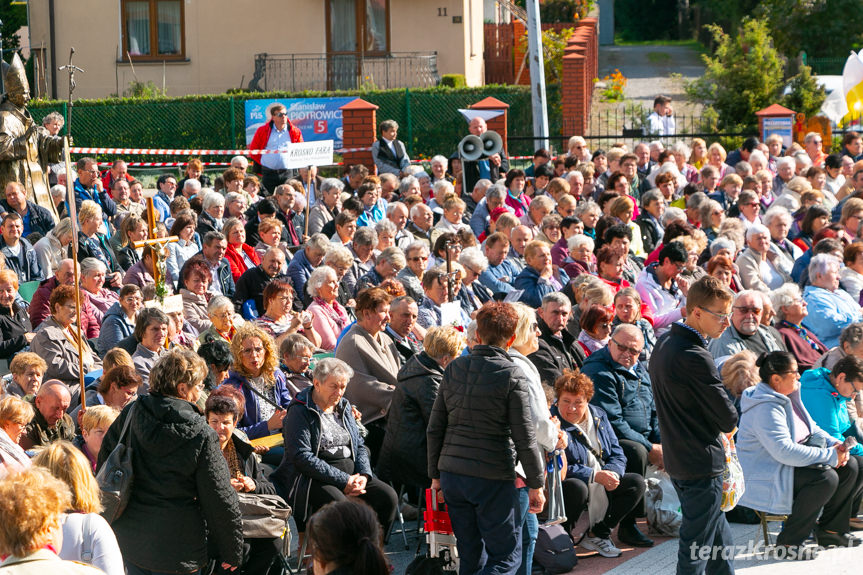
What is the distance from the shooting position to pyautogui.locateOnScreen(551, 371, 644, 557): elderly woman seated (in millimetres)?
7605

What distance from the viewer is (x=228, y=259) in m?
11.4

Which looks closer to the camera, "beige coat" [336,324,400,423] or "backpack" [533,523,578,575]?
"backpack" [533,523,578,575]

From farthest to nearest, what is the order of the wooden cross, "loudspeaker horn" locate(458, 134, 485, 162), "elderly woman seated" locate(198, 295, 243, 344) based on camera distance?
"loudspeaker horn" locate(458, 134, 485, 162) → the wooden cross → "elderly woman seated" locate(198, 295, 243, 344)

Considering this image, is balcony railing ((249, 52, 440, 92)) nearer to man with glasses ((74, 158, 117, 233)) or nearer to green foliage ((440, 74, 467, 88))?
green foliage ((440, 74, 467, 88))

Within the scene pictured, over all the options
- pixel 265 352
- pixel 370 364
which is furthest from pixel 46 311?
pixel 370 364

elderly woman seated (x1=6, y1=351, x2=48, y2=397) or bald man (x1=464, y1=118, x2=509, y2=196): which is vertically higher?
bald man (x1=464, y1=118, x2=509, y2=196)

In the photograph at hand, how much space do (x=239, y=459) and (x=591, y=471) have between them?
2266mm

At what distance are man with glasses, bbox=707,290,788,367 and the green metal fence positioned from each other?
1595 centimetres

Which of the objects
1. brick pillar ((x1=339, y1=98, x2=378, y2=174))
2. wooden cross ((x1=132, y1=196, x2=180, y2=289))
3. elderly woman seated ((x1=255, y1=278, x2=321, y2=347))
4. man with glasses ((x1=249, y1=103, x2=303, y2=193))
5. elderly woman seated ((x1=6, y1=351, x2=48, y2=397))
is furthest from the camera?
brick pillar ((x1=339, y1=98, x2=378, y2=174))

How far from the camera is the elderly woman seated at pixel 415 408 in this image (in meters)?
7.46

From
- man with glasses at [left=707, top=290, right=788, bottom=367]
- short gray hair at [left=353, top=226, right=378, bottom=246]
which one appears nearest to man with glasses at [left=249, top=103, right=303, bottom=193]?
short gray hair at [left=353, top=226, right=378, bottom=246]

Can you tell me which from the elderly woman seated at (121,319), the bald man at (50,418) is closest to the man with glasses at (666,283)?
the elderly woman seated at (121,319)

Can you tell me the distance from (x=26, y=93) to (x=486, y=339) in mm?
10591

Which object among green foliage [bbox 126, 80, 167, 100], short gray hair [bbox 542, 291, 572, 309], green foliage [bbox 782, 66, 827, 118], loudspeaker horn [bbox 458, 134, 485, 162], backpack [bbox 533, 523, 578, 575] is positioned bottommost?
backpack [bbox 533, 523, 578, 575]
